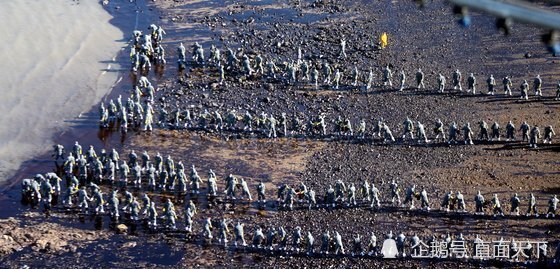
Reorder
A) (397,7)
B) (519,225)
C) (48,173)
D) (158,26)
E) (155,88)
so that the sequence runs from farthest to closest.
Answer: (397,7) → (158,26) → (155,88) → (48,173) → (519,225)

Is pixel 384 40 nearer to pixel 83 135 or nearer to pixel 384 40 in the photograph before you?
pixel 384 40

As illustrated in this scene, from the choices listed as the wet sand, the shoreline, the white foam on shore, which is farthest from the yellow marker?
the white foam on shore

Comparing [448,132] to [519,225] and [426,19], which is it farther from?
[426,19]

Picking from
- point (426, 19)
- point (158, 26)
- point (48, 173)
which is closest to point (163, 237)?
point (48, 173)

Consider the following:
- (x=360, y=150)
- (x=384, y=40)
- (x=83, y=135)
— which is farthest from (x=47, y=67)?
(x=384, y=40)

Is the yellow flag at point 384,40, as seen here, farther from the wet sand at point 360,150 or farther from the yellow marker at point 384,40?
the wet sand at point 360,150

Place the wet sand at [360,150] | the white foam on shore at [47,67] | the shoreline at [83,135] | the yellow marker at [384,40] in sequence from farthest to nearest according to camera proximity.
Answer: the yellow marker at [384,40], the white foam on shore at [47,67], the shoreline at [83,135], the wet sand at [360,150]

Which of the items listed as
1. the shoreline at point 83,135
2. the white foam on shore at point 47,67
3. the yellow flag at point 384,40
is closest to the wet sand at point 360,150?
the yellow flag at point 384,40

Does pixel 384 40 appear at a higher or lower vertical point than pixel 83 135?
higher
